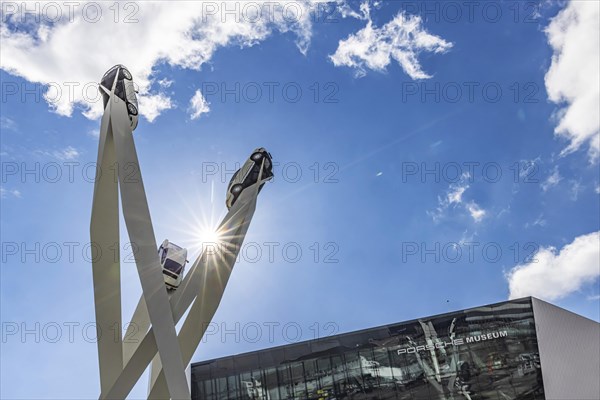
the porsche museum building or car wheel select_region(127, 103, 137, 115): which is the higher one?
car wheel select_region(127, 103, 137, 115)

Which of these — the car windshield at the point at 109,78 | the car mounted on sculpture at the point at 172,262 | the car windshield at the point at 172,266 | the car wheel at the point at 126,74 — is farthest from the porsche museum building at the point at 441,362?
the car windshield at the point at 109,78

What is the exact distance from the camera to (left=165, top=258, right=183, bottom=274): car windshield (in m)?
15.5

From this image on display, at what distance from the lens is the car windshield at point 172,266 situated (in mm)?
15469

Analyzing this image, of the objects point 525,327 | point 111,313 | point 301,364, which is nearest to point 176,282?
point 111,313

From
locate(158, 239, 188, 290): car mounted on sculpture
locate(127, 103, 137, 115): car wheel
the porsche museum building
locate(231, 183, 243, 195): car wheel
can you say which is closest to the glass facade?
the porsche museum building

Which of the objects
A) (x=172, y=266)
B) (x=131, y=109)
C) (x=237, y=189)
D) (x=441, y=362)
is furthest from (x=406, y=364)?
(x=131, y=109)

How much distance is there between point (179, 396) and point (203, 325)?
2.04 m

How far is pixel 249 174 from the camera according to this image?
50.5 feet

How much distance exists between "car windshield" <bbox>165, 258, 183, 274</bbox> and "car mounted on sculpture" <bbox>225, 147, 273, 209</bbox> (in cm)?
232

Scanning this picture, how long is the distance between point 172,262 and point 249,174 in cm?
351

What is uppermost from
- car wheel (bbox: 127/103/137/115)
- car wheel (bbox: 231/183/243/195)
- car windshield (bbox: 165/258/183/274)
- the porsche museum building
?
car wheel (bbox: 127/103/137/115)

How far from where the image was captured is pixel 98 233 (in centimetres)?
1311

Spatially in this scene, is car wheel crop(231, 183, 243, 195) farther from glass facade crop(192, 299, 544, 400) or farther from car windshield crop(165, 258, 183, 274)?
glass facade crop(192, 299, 544, 400)

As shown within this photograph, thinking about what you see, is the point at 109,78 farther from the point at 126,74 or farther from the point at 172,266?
the point at 172,266
